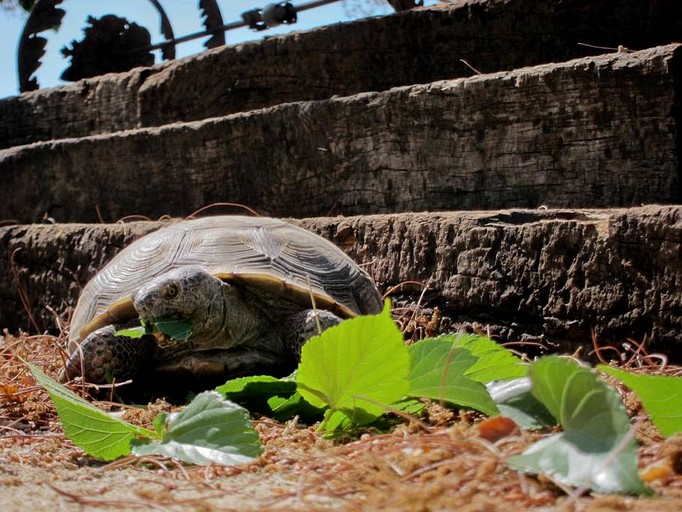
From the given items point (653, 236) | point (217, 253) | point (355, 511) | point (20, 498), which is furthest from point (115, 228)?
point (355, 511)

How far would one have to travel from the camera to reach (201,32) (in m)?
7.32

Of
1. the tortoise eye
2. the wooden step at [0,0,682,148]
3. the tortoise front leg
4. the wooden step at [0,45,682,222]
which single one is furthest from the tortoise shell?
the wooden step at [0,0,682,148]

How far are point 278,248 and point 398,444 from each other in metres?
1.29

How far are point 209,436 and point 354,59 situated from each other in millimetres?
3230

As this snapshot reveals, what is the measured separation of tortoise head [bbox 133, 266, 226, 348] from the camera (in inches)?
96.1

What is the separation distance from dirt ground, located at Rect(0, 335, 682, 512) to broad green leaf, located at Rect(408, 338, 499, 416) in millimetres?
76

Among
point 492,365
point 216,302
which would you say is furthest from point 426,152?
point 492,365

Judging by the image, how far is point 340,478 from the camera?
1408 millimetres

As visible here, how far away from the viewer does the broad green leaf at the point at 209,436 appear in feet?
5.21

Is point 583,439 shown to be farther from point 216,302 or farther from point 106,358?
point 106,358

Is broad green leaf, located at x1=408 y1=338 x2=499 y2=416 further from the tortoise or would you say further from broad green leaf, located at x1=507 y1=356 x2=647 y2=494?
the tortoise

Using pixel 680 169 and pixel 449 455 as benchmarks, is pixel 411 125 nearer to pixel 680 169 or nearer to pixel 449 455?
pixel 680 169

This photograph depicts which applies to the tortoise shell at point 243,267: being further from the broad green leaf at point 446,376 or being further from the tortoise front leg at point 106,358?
the broad green leaf at point 446,376

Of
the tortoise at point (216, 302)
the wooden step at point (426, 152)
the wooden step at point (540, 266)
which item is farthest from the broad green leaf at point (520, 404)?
the wooden step at point (426, 152)
